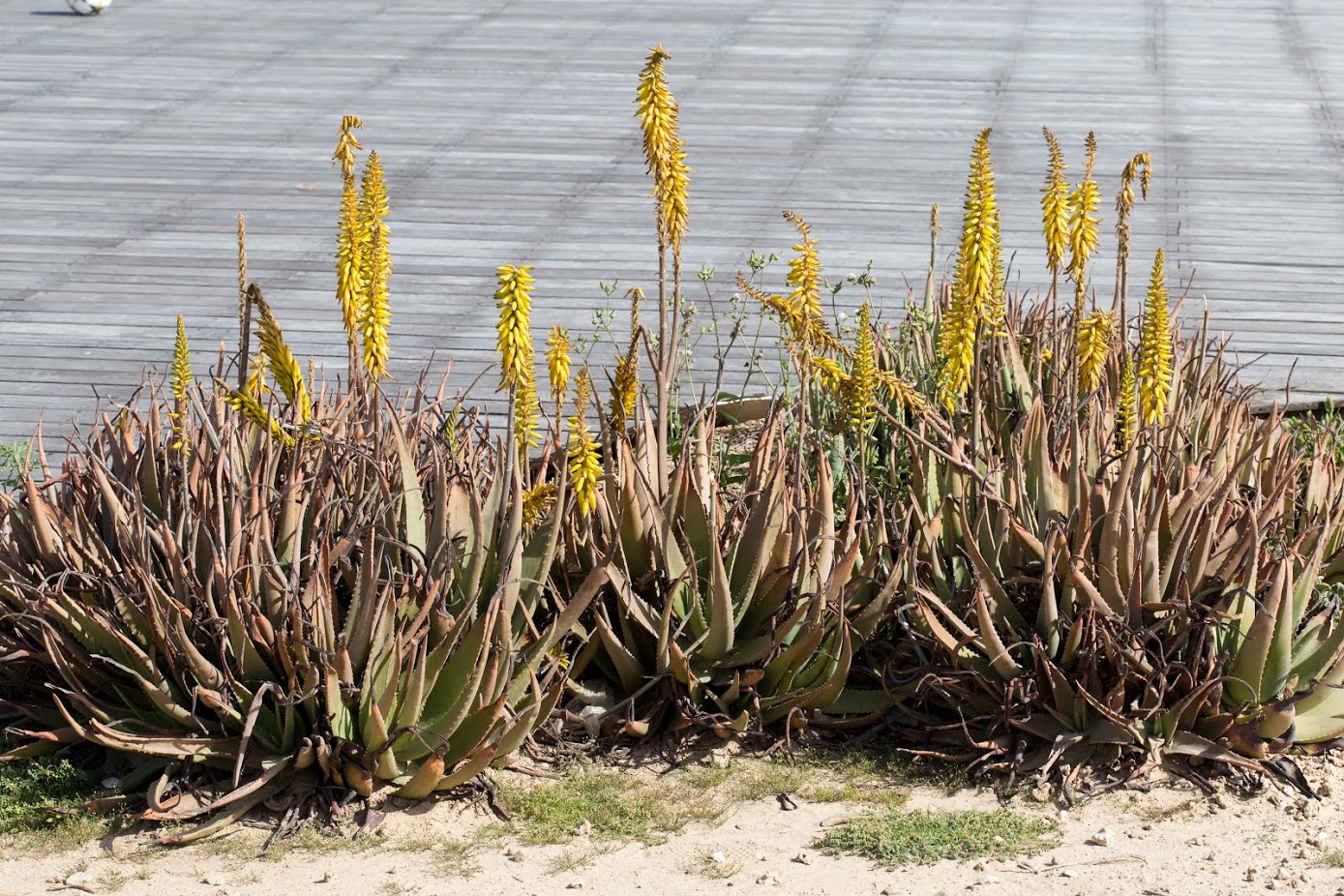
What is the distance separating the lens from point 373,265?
3.72 meters

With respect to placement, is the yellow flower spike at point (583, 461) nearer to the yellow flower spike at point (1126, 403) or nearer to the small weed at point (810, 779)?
the small weed at point (810, 779)

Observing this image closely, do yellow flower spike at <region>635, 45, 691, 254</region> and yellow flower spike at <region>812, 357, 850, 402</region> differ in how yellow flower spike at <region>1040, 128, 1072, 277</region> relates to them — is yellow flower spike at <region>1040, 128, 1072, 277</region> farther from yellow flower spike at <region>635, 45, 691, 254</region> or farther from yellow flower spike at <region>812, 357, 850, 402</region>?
yellow flower spike at <region>635, 45, 691, 254</region>

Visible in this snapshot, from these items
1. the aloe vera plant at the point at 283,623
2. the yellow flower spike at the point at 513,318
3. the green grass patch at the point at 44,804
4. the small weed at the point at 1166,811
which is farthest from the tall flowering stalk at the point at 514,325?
the small weed at the point at 1166,811

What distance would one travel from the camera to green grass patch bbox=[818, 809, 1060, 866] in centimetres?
358

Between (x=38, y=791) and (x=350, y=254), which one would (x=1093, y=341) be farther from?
(x=38, y=791)

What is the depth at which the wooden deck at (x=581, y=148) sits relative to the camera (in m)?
7.27

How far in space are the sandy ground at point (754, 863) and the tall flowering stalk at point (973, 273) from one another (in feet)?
3.80

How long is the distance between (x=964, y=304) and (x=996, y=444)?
2.25 ft

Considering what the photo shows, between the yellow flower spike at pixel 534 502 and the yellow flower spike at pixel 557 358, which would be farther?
the yellow flower spike at pixel 534 502

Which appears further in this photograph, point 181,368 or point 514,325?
point 181,368

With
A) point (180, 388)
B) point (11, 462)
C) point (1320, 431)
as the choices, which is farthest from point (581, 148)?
point (180, 388)

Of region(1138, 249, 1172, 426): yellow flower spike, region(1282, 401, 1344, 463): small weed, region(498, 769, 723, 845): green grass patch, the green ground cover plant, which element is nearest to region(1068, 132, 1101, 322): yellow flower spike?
the green ground cover plant

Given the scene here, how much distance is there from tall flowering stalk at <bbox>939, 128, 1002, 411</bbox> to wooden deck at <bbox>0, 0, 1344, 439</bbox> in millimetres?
2081

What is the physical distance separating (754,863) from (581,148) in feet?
22.6
